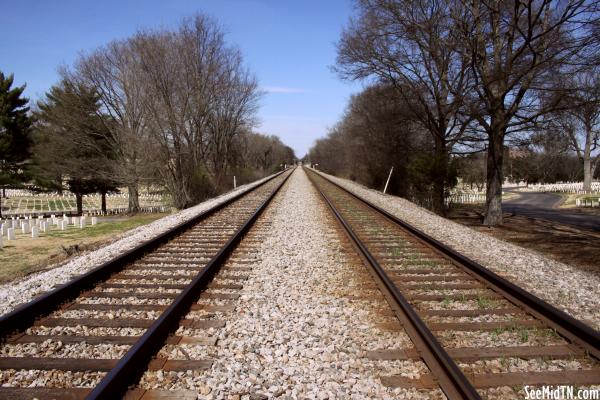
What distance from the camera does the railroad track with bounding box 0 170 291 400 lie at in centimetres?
290

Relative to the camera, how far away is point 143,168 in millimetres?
24234

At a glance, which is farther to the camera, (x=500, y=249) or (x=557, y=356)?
(x=500, y=249)

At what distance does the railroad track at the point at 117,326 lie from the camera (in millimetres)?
2900

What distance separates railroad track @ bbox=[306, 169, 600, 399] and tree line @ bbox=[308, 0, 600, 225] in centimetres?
843

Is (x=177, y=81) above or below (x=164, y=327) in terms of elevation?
above

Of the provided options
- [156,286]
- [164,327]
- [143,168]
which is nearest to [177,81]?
[143,168]

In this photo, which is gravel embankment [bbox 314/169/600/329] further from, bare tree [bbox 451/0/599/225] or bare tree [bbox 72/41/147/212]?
bare tree [bbox 72/41/147/212]

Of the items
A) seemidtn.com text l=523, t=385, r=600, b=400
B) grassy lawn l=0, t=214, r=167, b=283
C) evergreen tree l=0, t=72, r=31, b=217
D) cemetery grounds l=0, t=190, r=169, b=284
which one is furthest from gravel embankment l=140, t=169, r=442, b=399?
evergreen tree l=0, t=72, r=31, b=217

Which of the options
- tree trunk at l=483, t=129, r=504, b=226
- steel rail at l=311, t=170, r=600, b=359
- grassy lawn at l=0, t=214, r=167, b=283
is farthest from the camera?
tree trunk at l=483, t=129, r=504, b=226

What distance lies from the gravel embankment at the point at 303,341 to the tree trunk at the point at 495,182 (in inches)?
410

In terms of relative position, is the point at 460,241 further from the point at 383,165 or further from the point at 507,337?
the point at 383,165

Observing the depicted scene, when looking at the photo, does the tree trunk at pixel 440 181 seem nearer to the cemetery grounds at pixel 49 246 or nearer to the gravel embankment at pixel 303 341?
the gravel embankment at pixel 303 341

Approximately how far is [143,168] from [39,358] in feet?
74.3

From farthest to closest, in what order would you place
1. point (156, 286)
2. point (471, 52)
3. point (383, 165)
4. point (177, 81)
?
point (383, 165) → point (177, 81) → point (471, 52) → point (156, 286)
